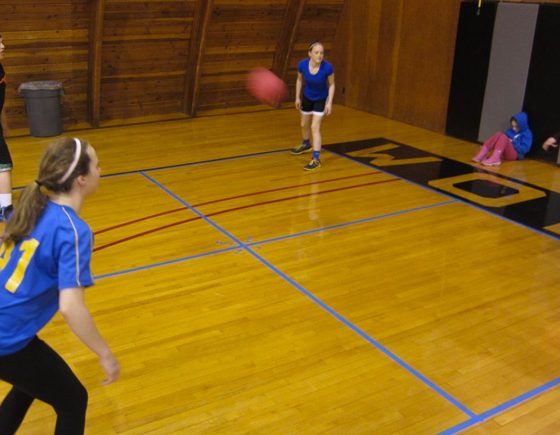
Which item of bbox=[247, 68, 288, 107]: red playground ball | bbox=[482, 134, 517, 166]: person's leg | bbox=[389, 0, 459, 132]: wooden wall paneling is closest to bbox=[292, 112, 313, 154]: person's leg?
bbox=[482, 134, 517, 166]: person's leg

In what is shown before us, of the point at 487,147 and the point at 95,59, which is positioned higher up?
the point at 95,59

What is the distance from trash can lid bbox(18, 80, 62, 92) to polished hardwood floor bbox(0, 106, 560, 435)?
3.76ft

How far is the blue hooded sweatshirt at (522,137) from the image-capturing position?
25.7 feet

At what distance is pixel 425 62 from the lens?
9.39 meters

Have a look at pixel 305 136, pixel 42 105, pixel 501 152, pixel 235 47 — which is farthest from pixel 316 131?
pixel 42 105

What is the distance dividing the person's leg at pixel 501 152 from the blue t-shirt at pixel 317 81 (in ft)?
7.63

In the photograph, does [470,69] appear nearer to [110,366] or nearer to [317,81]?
[317,81]

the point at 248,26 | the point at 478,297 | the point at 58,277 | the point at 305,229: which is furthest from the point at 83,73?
the point at 58,277

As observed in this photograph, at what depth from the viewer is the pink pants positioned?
780 cm

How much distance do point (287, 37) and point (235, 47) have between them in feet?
3.20

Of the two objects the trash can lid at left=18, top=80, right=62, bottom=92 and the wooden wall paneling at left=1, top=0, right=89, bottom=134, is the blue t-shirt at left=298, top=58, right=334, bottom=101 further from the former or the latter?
the trash can lid at left=18, top=80, right=62, bottom=92

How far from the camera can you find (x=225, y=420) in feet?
10.1

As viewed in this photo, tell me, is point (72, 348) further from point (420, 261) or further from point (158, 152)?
point (158, 152)

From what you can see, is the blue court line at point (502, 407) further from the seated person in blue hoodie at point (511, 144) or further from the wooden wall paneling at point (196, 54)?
the wooden wall paneling at point (196, 54)
